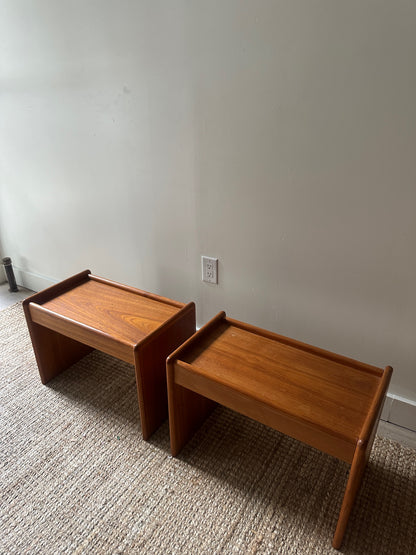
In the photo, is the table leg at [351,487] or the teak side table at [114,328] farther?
the teak side table at [114,328]

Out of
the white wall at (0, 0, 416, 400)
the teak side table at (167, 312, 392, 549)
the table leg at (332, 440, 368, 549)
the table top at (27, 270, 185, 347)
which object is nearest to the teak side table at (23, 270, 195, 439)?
the table top at (27, 270, 185, 347)

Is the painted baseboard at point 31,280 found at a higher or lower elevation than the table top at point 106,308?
lower

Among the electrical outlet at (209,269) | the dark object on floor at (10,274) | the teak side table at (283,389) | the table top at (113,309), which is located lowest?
the dark object on floor at (10,274)

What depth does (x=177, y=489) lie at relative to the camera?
3.88 ft

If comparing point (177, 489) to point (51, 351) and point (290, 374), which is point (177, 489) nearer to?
point (290, 374)

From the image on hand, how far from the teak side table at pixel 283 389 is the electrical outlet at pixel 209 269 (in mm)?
289

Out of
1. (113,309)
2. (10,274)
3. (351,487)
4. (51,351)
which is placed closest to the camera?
(351,487)

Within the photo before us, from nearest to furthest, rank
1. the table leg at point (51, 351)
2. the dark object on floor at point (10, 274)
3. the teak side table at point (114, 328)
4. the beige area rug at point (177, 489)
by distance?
the beige area rug at point (177, 489) < the teak side table at point (114, 328) < the table leg at point (51, 351) < the dark object on floor at point (10, 274)

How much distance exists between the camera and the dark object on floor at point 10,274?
7.39 feet

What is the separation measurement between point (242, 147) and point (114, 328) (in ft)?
2.49

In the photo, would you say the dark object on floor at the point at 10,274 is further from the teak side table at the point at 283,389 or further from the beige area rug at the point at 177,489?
the teak side table at the point at 283,389

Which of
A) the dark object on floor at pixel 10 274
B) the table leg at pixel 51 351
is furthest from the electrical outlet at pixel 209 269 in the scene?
the dark object on floor at pixel 10 274

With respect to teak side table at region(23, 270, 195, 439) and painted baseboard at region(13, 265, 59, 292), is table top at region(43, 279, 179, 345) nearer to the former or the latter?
teak side table at region(23, 270, 195, 439)

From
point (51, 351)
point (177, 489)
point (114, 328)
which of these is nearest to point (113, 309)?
point (114, 328)
